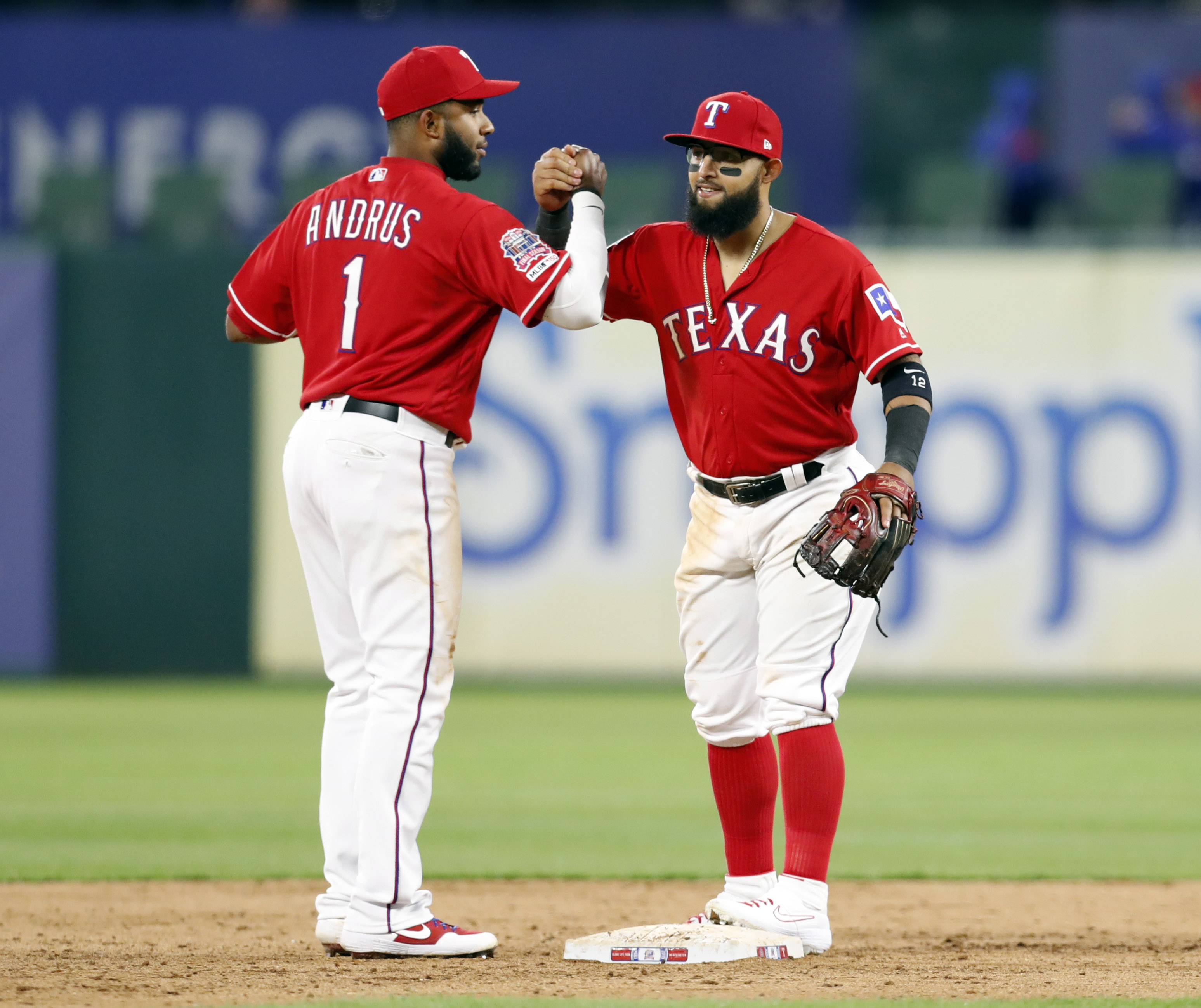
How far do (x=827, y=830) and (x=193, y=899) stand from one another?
7.04ft

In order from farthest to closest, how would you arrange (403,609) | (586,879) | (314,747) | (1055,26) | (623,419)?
(1055,26) < (623,419) < (314,747) < (586,879) < (403,609)

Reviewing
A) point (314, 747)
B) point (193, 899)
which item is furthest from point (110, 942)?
point (314, 747)

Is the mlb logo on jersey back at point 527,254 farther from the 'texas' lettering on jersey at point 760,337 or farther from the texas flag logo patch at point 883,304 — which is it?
the texas flag logo patch at point 883,304

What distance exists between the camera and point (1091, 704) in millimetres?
11719

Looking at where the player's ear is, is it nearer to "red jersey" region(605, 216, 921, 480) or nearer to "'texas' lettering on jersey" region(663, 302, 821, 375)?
"red jersey" region(605, 216, 921, 480)

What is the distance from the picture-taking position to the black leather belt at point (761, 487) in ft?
15.1

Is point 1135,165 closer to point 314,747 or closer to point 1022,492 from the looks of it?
point 1022,492

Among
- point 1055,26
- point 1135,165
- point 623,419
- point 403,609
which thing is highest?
point 1055,26

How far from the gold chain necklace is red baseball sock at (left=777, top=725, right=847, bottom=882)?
1.12 m

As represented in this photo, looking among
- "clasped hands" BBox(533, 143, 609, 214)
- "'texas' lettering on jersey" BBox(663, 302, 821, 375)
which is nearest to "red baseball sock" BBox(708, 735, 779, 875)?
"'texas' lettering on jersey" BBox(663, 302, 821, 375)

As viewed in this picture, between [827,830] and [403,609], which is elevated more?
[403,609]

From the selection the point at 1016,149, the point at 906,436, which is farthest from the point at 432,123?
the point at 1016,149

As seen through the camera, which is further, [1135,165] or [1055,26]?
Result: [1055,26]

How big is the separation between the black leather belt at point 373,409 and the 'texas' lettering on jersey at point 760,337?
0.86 m
